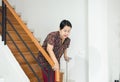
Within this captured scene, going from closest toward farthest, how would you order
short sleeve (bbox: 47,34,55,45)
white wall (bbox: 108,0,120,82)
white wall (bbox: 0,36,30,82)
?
short sleeve (bbox: 47,34,55,45) < white wall (bbox: 0,36,30,82) < white wall (bbox: 108,0,120,82)

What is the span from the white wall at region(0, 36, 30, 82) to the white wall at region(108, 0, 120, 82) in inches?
68.8

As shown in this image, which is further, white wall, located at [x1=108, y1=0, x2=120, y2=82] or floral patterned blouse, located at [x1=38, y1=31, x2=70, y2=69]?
white wall, located at [x1=108, y1=0, x2=120, y2=82]

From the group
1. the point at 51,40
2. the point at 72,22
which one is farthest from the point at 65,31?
the point at 72,22

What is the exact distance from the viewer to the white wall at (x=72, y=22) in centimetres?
450

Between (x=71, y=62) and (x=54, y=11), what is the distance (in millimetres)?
1157

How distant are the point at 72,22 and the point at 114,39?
88cm

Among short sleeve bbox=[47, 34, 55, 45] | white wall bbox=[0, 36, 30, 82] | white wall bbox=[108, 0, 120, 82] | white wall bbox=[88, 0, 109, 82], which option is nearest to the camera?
short sleeve bbox=[47, 34, 55, 45]

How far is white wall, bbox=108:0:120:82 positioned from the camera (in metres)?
4.36

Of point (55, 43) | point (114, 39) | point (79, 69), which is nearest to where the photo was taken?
point (55, 43)

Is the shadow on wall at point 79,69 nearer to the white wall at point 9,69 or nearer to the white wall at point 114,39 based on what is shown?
the white wall at point 114,39

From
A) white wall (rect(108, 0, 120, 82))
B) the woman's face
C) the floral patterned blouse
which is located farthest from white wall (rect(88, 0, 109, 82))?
the woman's face

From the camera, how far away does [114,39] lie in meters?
4.42

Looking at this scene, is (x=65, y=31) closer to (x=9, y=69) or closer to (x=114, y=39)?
(x=9, y=69)

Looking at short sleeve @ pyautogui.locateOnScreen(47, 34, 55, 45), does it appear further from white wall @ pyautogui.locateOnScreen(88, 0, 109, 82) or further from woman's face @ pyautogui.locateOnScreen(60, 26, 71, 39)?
white wall @ pyautogui.locateOnScreen(88, 0, 109, 82)
